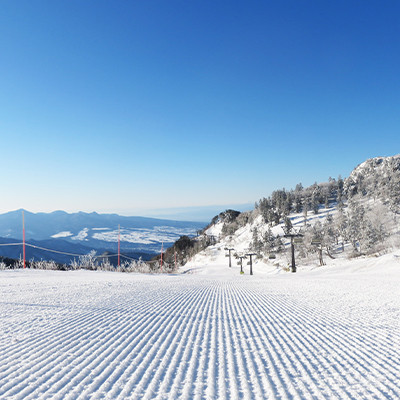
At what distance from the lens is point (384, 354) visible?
2.43 m

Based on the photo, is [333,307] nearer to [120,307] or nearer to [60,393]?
[120,307]

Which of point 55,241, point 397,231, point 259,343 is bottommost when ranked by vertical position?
point 55,241

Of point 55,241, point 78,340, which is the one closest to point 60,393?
point 78,340

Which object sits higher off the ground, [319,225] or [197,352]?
[197,352]

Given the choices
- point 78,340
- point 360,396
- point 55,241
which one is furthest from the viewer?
point 55,241

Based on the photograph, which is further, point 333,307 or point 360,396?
point 333,307

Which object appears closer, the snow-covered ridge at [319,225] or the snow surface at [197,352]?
the snow surface at [197,352]

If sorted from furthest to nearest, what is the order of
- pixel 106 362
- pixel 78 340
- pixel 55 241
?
pixel 55 241 < pixel 78 340 < pixel 106 362

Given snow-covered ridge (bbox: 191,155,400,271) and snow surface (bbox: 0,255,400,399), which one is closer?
snow surface (bbox: 0,255,400,399)

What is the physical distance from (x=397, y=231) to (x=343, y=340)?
69.9 meters

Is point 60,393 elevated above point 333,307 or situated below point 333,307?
above

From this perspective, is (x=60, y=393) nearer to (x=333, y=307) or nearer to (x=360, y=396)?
(x=360, y=396)

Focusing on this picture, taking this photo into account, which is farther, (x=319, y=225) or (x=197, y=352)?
(x=319, y=225)

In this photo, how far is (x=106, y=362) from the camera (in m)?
2.20
